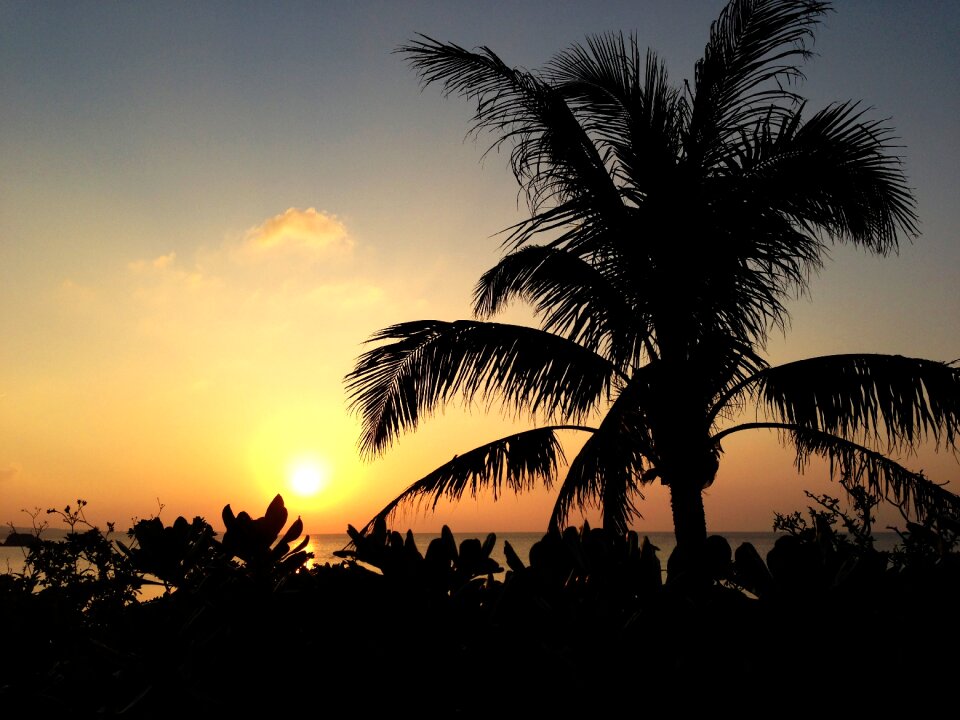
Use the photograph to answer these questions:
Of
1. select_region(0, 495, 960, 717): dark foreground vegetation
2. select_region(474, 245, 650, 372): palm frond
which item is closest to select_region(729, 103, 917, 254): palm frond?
select_region(474, 245, 650, 372): palm frond

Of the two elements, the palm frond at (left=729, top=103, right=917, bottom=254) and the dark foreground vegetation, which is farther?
the palm frond at (left=729, top=103, right=917, bottom=254)

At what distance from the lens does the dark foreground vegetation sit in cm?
96

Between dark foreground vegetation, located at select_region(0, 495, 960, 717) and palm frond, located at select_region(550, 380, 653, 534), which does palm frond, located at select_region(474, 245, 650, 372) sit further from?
dark foreground vegetation, located at select_region(0, 495, 960, 717)

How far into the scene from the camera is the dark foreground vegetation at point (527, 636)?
3.15 ft

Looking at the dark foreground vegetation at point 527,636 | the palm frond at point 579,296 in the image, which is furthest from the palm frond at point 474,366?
the dark foreground vegetation at point 527,636

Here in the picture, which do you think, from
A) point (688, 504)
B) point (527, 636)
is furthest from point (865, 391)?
point (527, 636)

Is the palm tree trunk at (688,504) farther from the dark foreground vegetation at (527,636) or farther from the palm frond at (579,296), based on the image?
the dark foreground vegetation at (527,636)

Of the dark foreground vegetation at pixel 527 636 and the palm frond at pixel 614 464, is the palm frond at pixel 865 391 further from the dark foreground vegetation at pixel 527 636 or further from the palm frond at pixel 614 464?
the dark foreground vegetation at pixel 527 636

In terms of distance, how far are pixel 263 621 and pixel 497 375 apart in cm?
499

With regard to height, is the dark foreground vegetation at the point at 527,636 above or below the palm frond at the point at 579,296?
below

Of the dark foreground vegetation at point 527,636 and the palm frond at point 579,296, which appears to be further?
the palm frond at point 579,296

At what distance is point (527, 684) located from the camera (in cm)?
101

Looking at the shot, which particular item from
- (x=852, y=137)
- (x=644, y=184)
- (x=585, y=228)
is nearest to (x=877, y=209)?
(x=852, y=137)

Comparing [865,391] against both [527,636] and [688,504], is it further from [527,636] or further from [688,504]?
[527,636]
